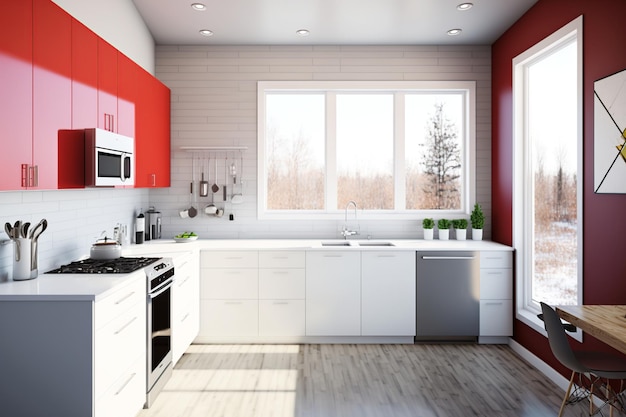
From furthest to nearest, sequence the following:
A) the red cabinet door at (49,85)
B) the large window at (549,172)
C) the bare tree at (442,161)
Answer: the bare tree at (442,161), the large window at (549,172), the red cabinet door at (49,85)

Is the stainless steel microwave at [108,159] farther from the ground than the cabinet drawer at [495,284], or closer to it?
farther from the ground

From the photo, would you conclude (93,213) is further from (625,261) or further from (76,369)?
(625,261)

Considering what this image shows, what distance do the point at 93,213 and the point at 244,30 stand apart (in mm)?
2289

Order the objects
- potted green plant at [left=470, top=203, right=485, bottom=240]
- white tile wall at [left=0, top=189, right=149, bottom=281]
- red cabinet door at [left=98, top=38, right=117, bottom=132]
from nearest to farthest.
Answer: white tile wall at [left=0, top=189, right=149, bottom=281] → red cabinet door at [left=98, top=38, right=117, bottom=132] → potted green plant at [left=470, top=203, right=485, bottom=240]

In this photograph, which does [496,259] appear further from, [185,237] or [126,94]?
[126,94]

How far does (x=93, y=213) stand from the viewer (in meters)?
3.92

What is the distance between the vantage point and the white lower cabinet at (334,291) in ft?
15.1

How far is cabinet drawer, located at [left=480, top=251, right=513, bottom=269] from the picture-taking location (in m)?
4.60

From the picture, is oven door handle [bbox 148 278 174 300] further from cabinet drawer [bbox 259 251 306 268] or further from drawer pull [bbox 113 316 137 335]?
cabinet drawer [bbox 259 251 306 268]

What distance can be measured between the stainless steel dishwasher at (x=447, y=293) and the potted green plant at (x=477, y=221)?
571 millimetres

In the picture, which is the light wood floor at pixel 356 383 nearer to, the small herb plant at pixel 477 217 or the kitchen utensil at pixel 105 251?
the kitchen utensil at pixel 105 251

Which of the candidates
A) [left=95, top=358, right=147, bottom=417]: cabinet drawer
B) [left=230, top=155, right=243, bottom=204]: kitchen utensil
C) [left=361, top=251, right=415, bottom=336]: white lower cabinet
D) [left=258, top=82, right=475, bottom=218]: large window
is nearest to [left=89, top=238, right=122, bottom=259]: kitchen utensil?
[left=95, top=358, right=147, bottom=417]: cabinet drawer

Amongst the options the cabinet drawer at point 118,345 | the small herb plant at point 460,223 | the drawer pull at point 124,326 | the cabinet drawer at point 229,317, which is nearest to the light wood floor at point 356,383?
the cabinet drawer at point 229,317

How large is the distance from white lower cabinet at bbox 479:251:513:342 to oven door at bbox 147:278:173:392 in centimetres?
285
